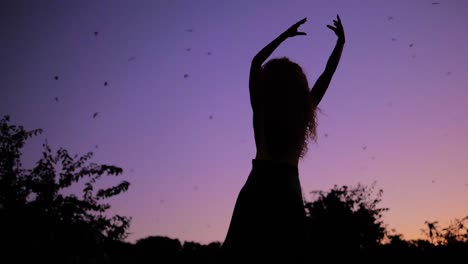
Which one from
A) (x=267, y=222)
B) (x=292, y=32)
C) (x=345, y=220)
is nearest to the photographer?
(x=267, y=222)

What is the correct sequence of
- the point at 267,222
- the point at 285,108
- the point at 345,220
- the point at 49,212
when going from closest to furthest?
the point at 267,222 < the point at 285,108 < the point at 49,212 < the point at 345,220

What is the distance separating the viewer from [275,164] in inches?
81.4

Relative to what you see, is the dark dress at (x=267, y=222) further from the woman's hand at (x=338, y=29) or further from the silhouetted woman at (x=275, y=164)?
the woman's hand at (x=338, y=29)

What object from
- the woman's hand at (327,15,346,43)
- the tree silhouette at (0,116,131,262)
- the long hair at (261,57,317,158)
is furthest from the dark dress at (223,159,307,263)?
the tree silhouette at (0,116,131,262)

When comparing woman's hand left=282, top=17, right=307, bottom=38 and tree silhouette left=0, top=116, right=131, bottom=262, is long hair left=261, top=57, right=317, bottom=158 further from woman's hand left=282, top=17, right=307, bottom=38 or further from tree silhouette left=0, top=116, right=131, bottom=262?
tree silhouette left=0, top=116, right=131, bottom=262

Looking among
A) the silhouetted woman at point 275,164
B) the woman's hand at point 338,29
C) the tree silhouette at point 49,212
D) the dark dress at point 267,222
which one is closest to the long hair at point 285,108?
the silhouetted woman at point 275,164

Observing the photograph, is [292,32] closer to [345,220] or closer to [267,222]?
[267,222]

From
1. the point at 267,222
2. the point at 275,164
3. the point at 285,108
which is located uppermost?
the point at 285,108

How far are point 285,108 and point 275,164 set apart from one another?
36 cm

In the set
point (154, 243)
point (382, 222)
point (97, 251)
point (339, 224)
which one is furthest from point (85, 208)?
point (154, 243)

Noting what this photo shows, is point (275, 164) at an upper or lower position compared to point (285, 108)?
lower

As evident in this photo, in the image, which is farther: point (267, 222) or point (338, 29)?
point (338, 29)

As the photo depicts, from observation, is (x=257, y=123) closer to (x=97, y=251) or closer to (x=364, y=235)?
(x=97, y=251)

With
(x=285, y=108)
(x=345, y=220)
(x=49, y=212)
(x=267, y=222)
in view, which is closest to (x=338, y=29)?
(x=285, y=108)
